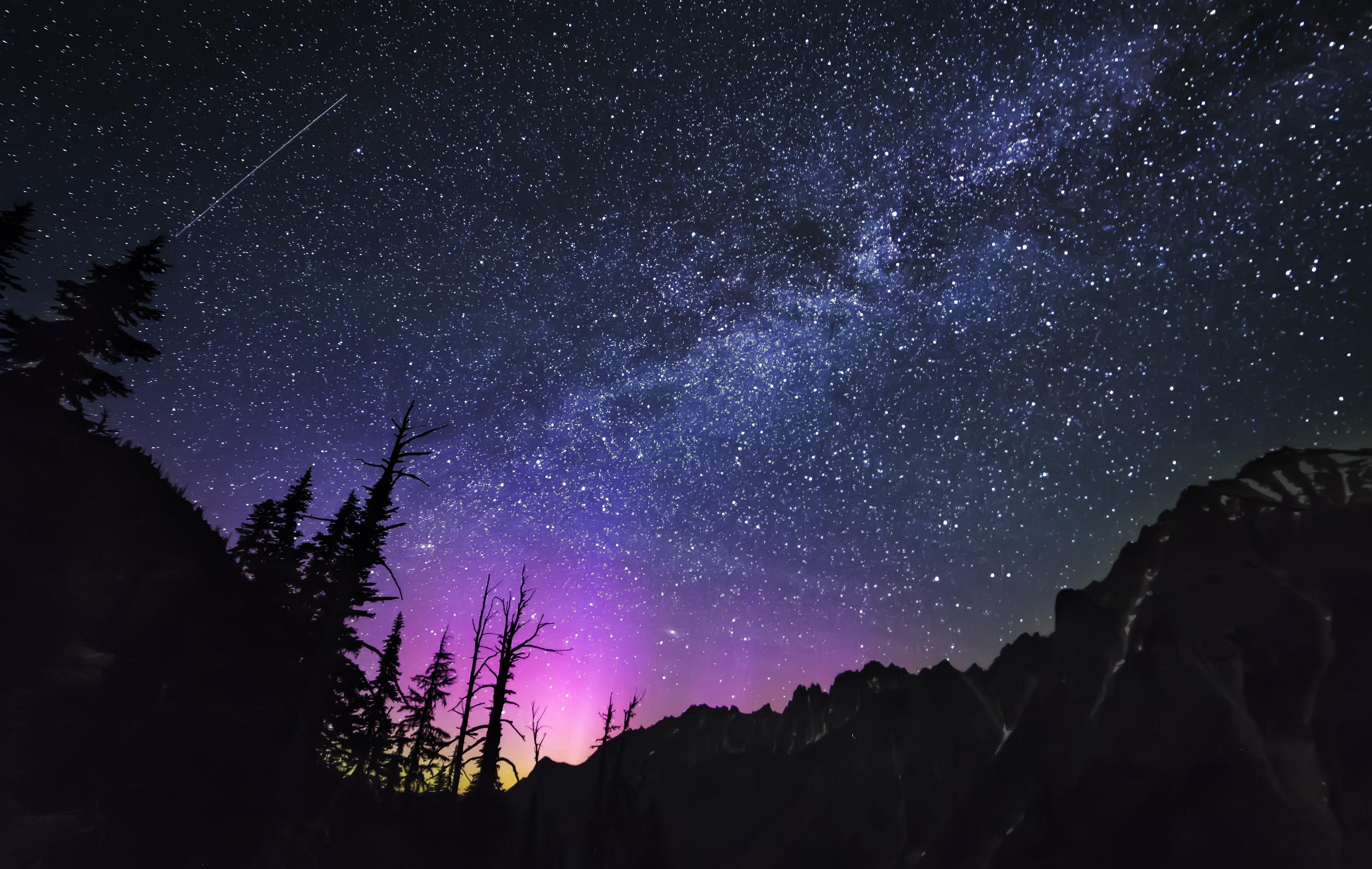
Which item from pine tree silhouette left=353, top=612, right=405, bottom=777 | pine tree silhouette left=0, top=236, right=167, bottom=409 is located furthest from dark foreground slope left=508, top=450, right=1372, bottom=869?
pine tree silhouette left=0, top=236, right=167, bottom=409

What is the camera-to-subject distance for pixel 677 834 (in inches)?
3583

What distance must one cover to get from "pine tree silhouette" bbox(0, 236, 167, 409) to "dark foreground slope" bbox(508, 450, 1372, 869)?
23453mm

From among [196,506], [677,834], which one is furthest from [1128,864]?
[677,834]

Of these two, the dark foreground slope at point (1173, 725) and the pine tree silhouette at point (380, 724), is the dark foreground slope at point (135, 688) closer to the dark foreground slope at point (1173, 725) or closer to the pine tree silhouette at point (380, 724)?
the pine tree silhouette at point (380, 724)

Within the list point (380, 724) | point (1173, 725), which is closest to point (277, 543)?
point (380, 724)

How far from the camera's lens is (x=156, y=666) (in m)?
16.0

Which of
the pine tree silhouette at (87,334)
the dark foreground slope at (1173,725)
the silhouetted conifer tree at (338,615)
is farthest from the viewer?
the dark foreground slope at (1173,725)

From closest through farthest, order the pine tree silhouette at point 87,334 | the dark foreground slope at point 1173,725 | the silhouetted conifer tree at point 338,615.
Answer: the silhouetted conifer tree at point 338,615 < the pine tree silhouette at point 87,334 < the dark foreground slope at point 1173,725

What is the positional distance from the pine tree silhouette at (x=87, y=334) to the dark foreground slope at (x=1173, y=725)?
23.5 metres

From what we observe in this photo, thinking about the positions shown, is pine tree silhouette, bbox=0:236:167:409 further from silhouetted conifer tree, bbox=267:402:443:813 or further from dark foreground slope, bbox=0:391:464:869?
silhouetted conifer tree, bbox=267:402:443:813

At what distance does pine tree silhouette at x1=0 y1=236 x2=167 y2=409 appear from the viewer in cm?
1770

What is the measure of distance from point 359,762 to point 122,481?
1301 centimetres

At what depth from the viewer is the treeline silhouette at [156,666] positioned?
43.5 feet

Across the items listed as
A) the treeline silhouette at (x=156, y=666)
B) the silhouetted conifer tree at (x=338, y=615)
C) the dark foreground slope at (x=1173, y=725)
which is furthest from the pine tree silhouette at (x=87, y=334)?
the dark foreground slope at (x=1173, y=725)
